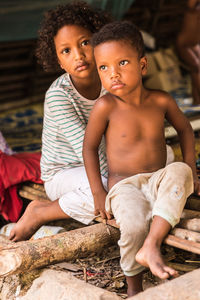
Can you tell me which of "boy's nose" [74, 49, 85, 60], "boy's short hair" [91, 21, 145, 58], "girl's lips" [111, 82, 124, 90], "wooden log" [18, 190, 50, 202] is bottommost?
"wooden log" [18, 190, 50, 202]

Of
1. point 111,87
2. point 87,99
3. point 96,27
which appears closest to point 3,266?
point 111,87

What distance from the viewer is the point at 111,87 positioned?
1783 millimetres

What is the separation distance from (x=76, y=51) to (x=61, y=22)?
0.60ft

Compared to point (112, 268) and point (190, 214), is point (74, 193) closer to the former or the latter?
point (112, 268)

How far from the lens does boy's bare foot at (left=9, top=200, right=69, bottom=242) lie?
2.10 metres

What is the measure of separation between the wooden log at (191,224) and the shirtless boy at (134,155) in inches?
4.7

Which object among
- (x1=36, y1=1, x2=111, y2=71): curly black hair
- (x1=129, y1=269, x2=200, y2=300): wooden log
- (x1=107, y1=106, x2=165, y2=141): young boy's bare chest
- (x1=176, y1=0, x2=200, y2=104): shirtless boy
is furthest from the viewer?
(x1=176, y1=0, x2=200, y2=104): shirtless boy

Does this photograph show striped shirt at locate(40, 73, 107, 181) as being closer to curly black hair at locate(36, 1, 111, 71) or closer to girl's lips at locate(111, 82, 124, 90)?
curly black hair at locate(36, 1, 111, 71)

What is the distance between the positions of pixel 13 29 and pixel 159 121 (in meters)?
2.23

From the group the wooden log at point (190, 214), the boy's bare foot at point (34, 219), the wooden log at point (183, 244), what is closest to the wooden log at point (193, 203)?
the wooden log at point (190, 214)

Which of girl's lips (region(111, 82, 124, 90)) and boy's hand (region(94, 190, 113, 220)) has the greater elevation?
girl's lips (region(111, 82, 124, 90))

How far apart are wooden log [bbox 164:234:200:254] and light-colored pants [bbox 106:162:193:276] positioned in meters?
0.06

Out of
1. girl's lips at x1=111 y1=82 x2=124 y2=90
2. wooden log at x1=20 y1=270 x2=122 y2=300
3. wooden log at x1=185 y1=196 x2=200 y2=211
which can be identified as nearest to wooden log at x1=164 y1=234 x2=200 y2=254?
wooden log at x1=20 y1=270 x2=122 y2=300

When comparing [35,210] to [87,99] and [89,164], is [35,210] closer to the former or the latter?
[89,164]
